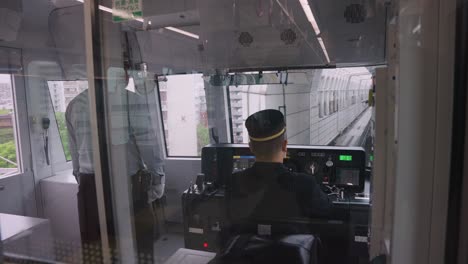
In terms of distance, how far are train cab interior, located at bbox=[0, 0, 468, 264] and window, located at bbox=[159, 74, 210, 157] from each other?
24 millimetres

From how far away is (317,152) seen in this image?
9.11 feet

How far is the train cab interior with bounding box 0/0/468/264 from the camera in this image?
59 centimetres

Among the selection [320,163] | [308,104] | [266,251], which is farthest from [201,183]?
[266,251]

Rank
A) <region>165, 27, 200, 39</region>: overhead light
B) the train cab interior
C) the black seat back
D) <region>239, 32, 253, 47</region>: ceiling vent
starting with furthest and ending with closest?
<region>165, 27, 200, 39</region>: overhead light → <region>239, 32, 253, 47</region>: ceiling vent → the black seat back → the train cab interior

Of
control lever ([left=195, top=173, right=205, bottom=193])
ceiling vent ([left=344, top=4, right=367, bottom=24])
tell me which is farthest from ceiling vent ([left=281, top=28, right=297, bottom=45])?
control lever ([left=195, top=173, right=205, bottom=193])

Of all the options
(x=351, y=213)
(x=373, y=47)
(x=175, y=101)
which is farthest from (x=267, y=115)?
(x=175, y=101)

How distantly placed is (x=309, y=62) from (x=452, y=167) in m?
2.64

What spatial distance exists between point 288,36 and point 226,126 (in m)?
1.57

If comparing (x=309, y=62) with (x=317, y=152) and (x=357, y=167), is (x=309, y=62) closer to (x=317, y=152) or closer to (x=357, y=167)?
(x=317, y=152)

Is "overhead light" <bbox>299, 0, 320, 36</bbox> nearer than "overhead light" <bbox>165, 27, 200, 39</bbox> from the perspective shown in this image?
Yes

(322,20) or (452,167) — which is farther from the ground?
(322,20)

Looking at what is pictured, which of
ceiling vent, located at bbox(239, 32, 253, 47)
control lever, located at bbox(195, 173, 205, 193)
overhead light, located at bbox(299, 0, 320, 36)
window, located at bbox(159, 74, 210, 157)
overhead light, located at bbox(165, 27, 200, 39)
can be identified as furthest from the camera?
window, located at bbox(159, 74, 210, 157)

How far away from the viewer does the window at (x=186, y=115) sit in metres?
3.99

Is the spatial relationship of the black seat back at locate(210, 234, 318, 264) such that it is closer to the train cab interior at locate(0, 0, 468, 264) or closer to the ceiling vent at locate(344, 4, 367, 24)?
the train cab interior at locate(0, 0, 468, 264)
